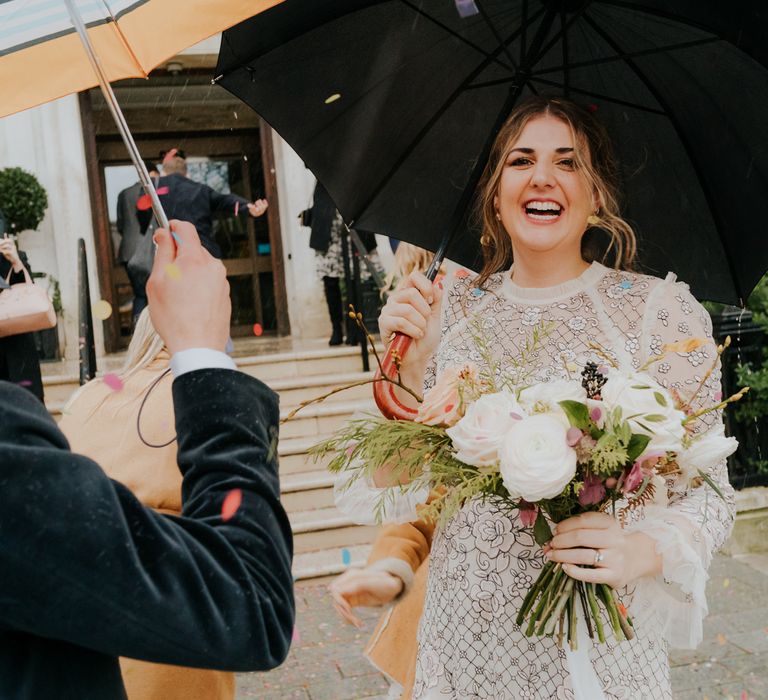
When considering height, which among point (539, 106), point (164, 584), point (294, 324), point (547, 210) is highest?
Result: point (539, 106)

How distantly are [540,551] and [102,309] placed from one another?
8.86 m

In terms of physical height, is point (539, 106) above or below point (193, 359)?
above

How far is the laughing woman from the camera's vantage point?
1.77m

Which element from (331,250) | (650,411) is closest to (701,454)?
(650,411)

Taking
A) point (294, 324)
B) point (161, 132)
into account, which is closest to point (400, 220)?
point (294, 324)

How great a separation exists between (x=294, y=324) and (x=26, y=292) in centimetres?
587

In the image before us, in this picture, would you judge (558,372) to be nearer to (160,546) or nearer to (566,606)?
(566,606)

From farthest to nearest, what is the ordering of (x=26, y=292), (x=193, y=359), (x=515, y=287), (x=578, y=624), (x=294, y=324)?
1. (x=294, y=324)
2. (x=26, y=292)
3. (x=515, y=287)
4. (x=578, y=624)
5. (x=193, y=359)

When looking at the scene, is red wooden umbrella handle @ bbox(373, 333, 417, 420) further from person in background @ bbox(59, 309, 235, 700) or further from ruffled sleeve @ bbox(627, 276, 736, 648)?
person in background @ bbox(59, 309, 235, 700)

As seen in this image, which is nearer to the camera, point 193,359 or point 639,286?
point 193,359

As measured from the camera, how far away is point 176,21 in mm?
1597

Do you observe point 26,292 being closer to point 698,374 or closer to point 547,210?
point 547,210

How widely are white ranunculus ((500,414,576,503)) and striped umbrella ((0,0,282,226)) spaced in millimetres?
847

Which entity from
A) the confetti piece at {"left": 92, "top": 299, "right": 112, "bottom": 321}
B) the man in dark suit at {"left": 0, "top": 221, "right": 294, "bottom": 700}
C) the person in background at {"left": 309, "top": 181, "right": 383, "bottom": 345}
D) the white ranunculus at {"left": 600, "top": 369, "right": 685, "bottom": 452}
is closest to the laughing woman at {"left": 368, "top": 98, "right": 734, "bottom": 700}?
the white ranunculus at {"left": 600, "top": 369, "right": 685, "bottom": 452}
